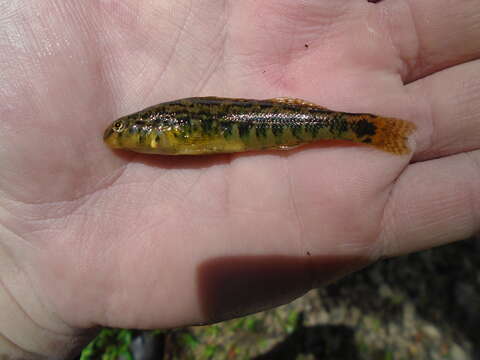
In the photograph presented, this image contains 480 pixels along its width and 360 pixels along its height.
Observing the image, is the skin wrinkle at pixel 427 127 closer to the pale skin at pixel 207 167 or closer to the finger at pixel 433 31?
the pale skin at pixel 207 167

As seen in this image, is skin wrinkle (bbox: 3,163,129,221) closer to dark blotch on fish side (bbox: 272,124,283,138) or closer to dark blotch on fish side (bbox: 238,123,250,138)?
dark blotch on fish side (bbox: 238,123,250,138)

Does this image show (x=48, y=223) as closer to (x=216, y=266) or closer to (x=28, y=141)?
(x=28, y=141)

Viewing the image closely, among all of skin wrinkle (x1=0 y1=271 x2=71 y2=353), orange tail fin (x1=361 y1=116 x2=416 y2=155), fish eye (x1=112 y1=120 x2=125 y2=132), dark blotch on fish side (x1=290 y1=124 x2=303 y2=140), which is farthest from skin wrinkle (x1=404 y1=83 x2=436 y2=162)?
skin wrinkle (x1=0 y1=271 x2=71 y2=353)

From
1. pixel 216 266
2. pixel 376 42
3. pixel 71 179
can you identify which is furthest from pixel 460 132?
pixel 71 179

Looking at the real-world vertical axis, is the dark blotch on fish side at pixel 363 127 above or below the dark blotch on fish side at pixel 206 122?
below

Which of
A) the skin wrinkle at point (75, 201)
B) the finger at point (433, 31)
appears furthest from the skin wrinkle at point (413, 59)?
the skin wrinkle at point (75, 201)

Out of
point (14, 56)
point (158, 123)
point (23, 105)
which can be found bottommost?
point (158, 123)
